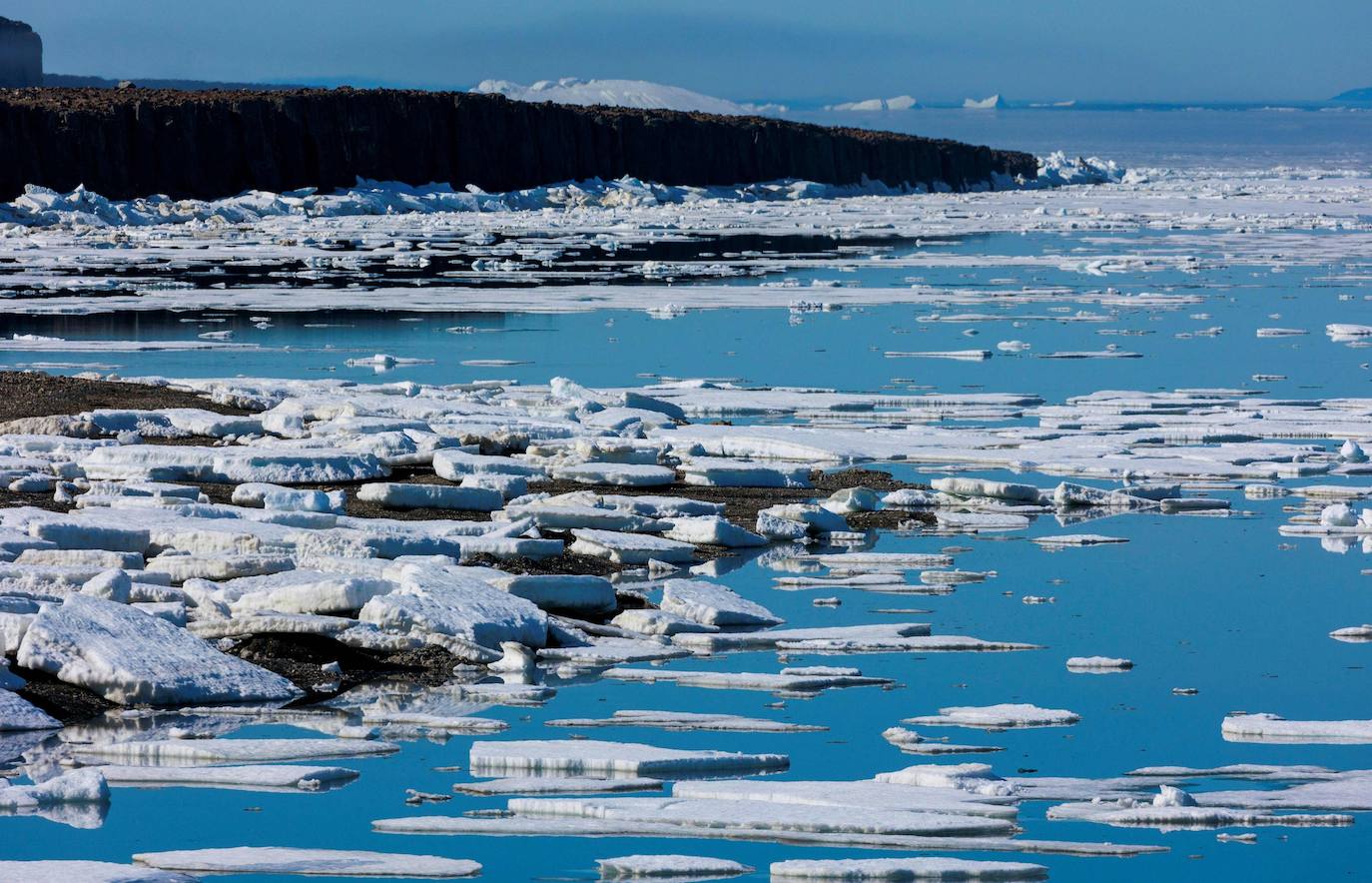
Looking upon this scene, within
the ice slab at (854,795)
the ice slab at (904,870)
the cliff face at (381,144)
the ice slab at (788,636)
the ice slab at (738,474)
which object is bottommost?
the ice slab at (788,636)

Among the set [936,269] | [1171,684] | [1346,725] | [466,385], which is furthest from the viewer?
[936,269]

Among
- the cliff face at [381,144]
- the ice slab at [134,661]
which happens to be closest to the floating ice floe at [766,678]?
the ice slab at [134,661]

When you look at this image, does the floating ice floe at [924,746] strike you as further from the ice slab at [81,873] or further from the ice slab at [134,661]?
the ice slab at [81,873]

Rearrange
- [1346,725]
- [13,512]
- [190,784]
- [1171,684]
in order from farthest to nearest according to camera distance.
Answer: [13,512] < [1171,684] < [1346,725] < [190,784]

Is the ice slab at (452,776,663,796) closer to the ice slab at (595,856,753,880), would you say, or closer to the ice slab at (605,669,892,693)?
the ice slab at (595,856,753,880)

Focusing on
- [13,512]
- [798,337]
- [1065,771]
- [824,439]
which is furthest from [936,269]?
Result: [1065,771]

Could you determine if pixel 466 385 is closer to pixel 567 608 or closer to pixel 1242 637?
pixel 567 608
